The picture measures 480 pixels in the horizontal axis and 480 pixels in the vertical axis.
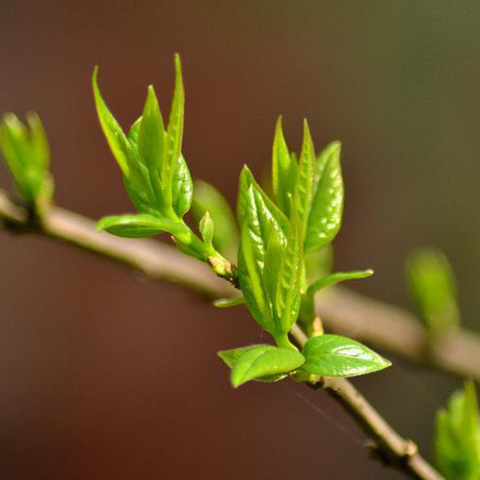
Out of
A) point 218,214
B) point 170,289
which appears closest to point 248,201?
point 218,214

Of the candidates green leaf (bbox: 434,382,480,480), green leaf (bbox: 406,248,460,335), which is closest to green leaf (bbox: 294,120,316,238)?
green leaf (bbox: 434,382,480,480)

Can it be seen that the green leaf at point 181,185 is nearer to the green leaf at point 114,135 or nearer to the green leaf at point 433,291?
the green leaf at point 114,135

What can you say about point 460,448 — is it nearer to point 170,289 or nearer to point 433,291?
point 433,291

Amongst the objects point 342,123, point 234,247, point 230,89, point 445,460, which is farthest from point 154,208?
point 342,123

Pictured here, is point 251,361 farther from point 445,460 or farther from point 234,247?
point 234,247

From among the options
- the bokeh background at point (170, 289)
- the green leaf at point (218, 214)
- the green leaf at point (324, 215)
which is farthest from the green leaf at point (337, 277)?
the bokeh background at point (170, 289)

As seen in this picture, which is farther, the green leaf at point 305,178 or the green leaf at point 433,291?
the green leaf at point 433,291

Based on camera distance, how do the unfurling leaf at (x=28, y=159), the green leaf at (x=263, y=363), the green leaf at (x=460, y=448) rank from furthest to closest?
the unfurling leaf at (x=28, y=159), the green leaf at (x=460, y=448), the green leaf at (x=263, y=363)
